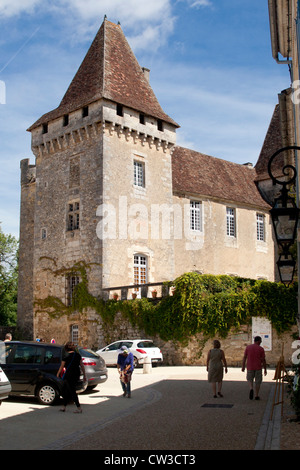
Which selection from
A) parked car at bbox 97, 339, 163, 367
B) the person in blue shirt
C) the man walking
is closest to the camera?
the man walking

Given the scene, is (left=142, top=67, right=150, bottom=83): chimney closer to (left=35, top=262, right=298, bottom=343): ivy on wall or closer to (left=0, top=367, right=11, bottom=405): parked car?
(left=35, top=262, right=298, bottom=343): ivy on wall

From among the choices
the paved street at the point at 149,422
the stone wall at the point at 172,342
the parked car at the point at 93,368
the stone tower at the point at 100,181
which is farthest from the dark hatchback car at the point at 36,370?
the stone tower at the point at 100,181

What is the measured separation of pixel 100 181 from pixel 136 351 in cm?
800

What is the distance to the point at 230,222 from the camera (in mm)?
30734

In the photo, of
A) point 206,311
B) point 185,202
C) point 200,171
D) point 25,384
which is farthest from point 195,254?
point 25,384

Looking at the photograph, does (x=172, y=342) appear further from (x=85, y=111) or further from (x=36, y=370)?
(x=85, y=111)

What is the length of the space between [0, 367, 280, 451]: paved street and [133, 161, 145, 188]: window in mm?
13397

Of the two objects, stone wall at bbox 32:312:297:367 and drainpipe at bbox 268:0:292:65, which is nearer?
drainpipe at bbox 268:0:292:65

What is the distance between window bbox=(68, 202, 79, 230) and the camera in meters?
25.3

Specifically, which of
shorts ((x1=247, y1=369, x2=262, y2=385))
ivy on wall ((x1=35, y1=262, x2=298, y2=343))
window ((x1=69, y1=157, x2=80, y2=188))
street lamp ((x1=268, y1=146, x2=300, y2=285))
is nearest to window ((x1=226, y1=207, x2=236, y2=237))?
ivy on wall ((x1=35, y1=262, x2=298, y2=343))

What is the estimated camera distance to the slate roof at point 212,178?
95.2ft
